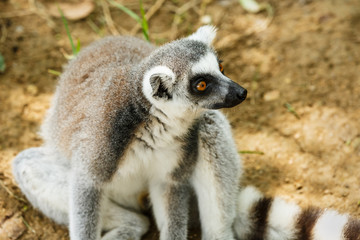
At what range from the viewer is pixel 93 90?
4039 millimetres

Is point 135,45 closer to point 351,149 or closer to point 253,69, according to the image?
point 253,69

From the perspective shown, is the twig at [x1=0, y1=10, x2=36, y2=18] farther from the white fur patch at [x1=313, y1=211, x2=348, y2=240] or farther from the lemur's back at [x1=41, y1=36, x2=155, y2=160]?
the white fur patch at [x1=313, y1=211, x2=348, y2=240]

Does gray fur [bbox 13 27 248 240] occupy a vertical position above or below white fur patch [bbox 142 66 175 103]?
below

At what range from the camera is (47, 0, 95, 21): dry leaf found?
6.79 metres

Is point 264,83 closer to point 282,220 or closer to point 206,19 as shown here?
point 206,19

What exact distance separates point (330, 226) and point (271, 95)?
230 centimetres

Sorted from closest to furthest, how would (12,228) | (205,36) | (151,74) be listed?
(151,74)
(205,36)
(12,228)

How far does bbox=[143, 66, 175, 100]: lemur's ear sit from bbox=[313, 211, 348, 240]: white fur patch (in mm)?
1650

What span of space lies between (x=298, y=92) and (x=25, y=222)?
3487 millimetres

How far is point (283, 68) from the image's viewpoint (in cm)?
598

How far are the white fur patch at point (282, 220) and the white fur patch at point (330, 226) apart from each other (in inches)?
8.5

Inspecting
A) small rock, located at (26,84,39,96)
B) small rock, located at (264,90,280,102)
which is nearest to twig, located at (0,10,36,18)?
small rock, located at (26,84,39,96)

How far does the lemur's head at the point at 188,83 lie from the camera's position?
3457mm

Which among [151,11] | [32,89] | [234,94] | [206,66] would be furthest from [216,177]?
[151,11]
